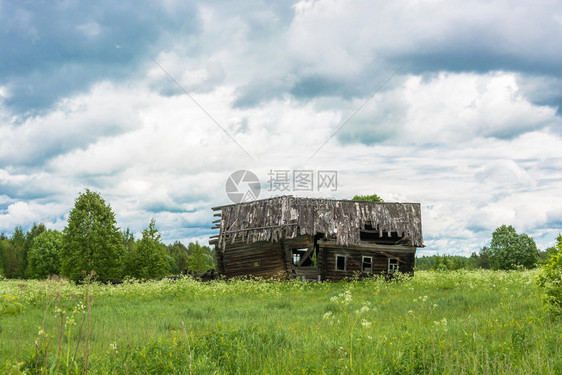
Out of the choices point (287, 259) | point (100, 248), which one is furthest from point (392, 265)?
point (100, 248)

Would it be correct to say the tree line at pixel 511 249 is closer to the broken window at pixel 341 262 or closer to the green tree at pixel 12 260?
the broken window at pixel 341 262

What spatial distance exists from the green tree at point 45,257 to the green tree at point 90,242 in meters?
18.4

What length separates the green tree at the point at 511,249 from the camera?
159 ft

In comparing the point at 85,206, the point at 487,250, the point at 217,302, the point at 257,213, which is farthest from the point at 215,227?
the point at 487,250

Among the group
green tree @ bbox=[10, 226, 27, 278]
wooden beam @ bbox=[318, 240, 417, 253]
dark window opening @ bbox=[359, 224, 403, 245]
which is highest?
dark window opening @ bbox=[359, 224, 403, 245]

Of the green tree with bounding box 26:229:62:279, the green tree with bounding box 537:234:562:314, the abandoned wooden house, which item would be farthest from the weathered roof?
the green tree with bounding box 26:229:62:279

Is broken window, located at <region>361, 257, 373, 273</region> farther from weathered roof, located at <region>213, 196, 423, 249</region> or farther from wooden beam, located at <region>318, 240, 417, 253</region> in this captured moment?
weathered roof, located at <region>213, 196, 423, 249</region>

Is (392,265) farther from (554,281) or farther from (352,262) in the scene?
(554,281)

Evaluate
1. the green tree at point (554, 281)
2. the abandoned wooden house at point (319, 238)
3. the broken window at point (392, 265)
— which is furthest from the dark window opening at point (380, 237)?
the green tree at point (554, 281)

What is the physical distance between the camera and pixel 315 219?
85.8ft

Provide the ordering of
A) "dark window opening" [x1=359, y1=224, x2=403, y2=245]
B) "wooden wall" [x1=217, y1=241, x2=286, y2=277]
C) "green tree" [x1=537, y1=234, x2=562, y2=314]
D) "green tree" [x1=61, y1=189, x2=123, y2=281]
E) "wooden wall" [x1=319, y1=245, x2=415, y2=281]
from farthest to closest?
"green tree" [x1=61, y1=189, x2=123, y2=281]
"dark window opening" [x1=359, y1=224, x2=403, y2=245]
"wooden wall" [x1=319, y1=245, x2=415, y2=281]
"wooden wall" [x1=217, y1=241, x2=286, y2=277]
"green tree" [x1=537, y1=234, x2=562, y2=314]

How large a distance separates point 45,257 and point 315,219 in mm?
38555

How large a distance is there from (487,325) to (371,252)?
66.1 feet

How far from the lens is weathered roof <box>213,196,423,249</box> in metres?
25.7
